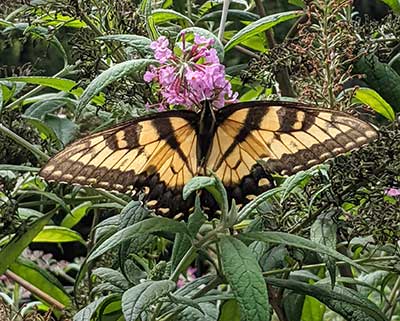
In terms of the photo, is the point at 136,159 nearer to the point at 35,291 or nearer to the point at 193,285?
the point at 193,285

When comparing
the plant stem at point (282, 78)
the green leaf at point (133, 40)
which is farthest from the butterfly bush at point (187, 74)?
the plant stem at point (282, 78)

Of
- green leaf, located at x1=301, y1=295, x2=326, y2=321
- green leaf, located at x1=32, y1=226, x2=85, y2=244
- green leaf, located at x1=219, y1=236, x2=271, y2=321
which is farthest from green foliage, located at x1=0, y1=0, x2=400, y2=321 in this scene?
green leaf, located at x1=32, y1=226, x2=85, y2=244

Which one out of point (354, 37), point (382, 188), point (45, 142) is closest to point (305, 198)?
point (382, 188)

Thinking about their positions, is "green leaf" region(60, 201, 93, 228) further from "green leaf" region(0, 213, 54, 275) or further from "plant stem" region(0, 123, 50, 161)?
"plant stem" region(0, 123, 50, 161)

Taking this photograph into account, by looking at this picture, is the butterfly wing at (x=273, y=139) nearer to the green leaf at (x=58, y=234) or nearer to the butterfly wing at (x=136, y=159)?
→ the butterfly wing at (x=136, y=159)

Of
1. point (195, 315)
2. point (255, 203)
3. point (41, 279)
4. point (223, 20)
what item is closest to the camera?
point (255, 203)

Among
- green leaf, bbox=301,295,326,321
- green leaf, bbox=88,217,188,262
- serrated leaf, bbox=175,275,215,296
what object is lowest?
green leaf, bbox=301,295,326,321

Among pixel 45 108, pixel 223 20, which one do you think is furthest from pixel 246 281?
pixel 45 108
